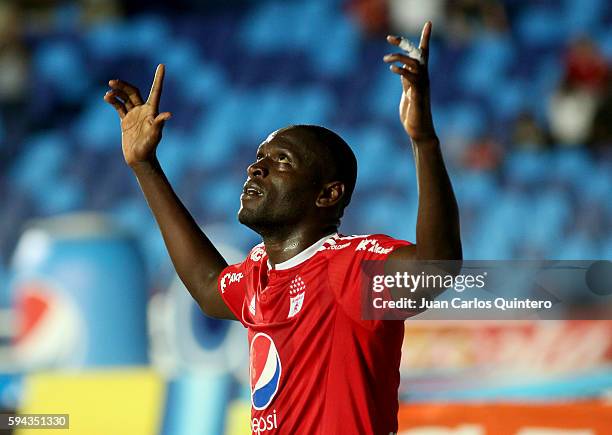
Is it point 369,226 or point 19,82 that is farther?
point 19,82

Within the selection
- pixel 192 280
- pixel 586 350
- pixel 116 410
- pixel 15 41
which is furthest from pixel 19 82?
pixel 192 280

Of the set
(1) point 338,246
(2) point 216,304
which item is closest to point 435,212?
(1) point 338,246

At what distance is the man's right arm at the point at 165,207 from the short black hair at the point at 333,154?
0.50 meters

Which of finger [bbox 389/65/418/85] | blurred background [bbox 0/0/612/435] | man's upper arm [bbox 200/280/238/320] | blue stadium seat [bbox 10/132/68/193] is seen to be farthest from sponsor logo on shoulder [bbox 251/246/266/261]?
blue stadium seat [bbox 10/132/68/193]

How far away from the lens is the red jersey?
2.14m

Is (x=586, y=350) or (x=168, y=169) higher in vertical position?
(x=168, y=169)

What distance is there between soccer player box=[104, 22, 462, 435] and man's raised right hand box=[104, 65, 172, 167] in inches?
15.7

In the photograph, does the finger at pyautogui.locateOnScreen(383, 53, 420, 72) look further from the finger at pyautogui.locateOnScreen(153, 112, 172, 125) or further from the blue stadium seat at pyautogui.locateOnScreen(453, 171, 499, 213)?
the blue stadium seat at pyautogui.locateOnScreen(453, 171, 499, 213)

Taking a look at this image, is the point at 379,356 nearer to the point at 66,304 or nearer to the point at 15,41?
the point at 66,304

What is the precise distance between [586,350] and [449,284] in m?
3.18

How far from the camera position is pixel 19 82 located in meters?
8.53

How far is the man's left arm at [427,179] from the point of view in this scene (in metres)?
1.92

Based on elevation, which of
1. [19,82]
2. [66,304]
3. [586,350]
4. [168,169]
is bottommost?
[586,350]

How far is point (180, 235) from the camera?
2684 mm
